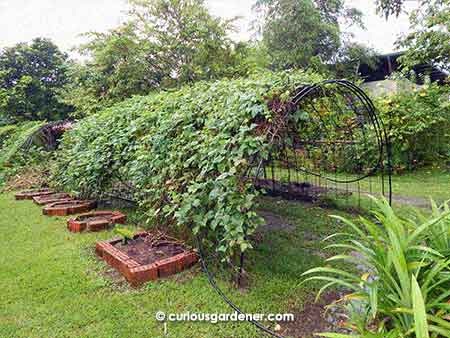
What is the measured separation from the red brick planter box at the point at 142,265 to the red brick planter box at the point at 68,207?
1898 mm

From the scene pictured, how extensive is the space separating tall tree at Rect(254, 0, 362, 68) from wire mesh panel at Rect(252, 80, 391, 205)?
5.19 meters

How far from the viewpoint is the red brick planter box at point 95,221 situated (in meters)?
3.66

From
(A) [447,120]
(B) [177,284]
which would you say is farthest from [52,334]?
(A) [447,120]

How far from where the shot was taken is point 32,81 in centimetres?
1318

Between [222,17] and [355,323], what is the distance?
810 cm

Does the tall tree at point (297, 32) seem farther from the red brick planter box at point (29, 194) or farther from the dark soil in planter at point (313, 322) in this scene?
the dark soil in planter at point (313, 322)

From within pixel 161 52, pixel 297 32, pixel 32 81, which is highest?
pixel 297 32

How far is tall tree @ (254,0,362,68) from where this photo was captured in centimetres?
1081

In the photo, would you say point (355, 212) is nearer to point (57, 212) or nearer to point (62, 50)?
point (57, 212)

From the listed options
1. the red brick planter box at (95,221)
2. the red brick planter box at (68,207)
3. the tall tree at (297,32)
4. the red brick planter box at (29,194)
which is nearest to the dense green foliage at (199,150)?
the red brick planter box at (95,221)

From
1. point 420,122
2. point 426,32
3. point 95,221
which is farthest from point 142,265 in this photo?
point 426,32

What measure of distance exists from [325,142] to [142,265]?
318cm

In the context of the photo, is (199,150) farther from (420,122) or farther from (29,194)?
(420,122)

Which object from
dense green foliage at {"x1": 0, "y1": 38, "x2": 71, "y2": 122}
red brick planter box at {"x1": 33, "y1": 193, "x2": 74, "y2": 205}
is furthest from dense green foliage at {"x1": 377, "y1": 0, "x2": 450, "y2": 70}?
dense green foliage at {"x1": 0, "y1": 38, "x2": 71, "y2": 122}
